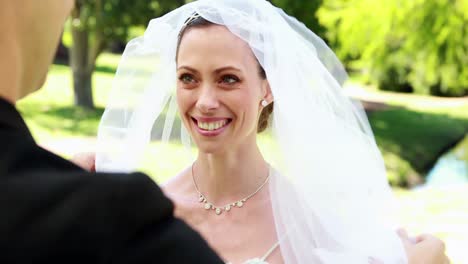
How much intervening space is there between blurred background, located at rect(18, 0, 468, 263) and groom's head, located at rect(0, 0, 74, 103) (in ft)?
25.7

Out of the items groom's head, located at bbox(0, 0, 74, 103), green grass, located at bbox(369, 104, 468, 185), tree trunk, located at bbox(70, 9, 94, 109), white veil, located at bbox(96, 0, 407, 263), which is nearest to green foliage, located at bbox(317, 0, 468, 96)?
green grass, located at bbox(369, 104, 468, 185)

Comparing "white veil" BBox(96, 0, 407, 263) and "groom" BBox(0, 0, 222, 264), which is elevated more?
"groom" BBox(0, 0, 222, 264)

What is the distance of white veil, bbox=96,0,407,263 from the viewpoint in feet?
8.47

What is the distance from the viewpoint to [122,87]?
3275mm

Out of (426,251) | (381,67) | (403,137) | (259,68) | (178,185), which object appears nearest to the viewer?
(426,251)

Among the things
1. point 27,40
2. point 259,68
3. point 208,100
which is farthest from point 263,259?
point 27,40

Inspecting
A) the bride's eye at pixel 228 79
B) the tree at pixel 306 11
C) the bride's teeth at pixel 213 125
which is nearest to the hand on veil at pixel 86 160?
the bride's teeth at pixel 213 125

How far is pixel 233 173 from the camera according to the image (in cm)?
275

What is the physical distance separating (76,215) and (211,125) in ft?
5.76

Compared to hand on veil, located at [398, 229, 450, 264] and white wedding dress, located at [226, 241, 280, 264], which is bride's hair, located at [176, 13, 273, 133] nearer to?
white wedding dress, located at [226, 241, 280, 264]

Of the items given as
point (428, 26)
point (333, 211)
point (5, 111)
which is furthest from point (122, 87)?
point (428, 26)

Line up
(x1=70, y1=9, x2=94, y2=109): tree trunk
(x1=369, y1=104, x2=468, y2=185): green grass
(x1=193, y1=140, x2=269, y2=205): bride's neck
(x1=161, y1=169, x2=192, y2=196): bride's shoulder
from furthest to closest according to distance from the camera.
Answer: (x1=70, y1=9, x2=94, y2=109): tree trunk → (x1=369, y1=104, x2=468, y2=185): green grass → (x1=161, y1=169, x2=192, y2=196): bride's shoulder → (x1=193, y1=140, x2=269, y2=205): bride's neck

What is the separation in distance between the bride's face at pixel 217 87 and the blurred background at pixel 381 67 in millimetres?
6220

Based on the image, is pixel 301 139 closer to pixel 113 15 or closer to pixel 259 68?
pixel 259 68
